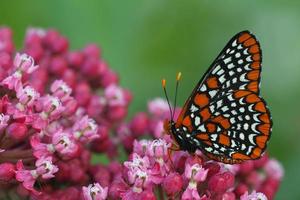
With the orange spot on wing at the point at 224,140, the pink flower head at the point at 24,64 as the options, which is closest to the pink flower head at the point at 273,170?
the orange spot on wing at the point at 224,140

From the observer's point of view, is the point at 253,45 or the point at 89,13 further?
the point at 89,13

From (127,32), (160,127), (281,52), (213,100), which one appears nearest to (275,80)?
(281,52)

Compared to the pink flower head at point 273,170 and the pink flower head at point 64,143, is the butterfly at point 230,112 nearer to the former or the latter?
the pink flower head at point 64,143

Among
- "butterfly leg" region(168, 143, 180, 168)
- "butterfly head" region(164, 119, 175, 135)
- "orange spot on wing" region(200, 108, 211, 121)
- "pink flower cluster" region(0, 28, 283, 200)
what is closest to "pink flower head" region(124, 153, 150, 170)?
"pink flower cluster" region(0, 28, 283, 200)

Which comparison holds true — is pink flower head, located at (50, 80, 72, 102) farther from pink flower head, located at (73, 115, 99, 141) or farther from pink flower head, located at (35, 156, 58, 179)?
pink flower head, located at (35, 156, 58, 179)

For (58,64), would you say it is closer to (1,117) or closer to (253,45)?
(1,117)

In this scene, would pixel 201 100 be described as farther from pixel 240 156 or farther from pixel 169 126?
pixel 240 156
